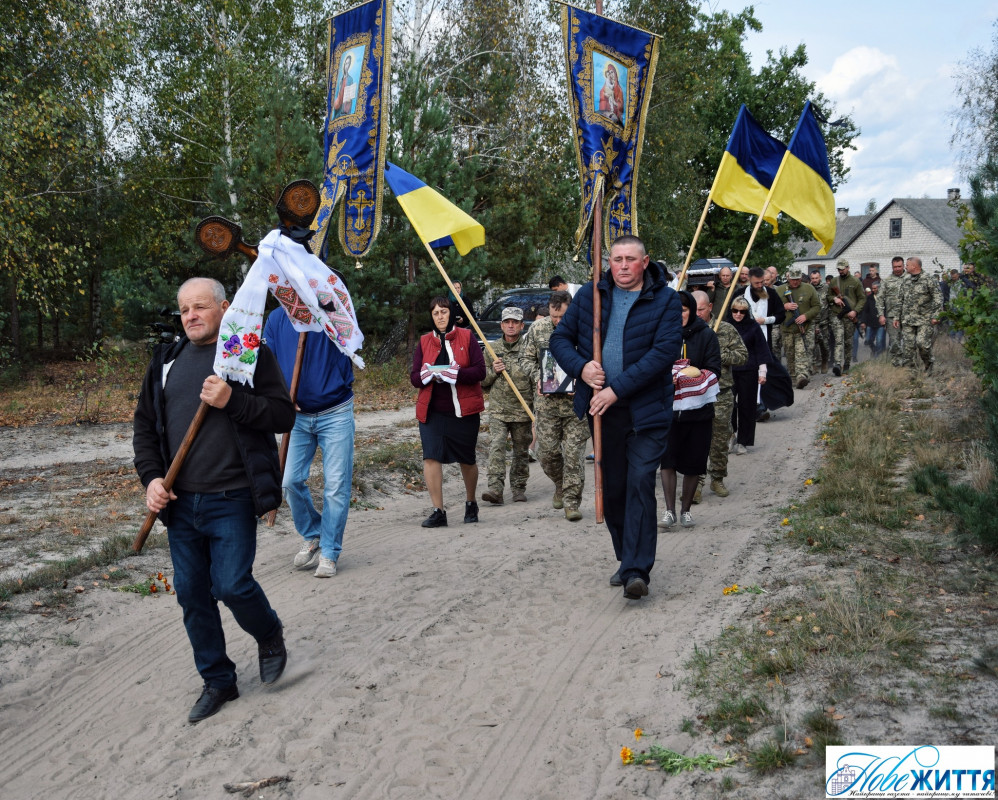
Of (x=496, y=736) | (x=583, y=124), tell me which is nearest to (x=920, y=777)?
(x=496, y=736)

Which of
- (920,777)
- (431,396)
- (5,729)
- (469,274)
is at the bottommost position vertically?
(5,729)

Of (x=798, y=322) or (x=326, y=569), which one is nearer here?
(x=326, y=569)

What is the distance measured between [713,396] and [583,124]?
8.58 ft

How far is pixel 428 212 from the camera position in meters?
9.69

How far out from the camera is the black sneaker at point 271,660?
15.6 ft

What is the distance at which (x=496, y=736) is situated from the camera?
423 cm

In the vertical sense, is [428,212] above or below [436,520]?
above

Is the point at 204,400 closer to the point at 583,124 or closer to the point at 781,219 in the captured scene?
the point at 583,124

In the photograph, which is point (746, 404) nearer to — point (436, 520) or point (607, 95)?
point (436, 520)

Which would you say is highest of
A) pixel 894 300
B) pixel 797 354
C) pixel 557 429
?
pixel 894 300

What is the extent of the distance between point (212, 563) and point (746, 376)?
8.50 metres

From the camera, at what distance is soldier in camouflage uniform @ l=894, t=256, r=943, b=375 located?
15.0 meters

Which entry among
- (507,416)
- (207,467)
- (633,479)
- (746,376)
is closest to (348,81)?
(507,416)

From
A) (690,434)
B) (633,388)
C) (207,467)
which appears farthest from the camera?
(690,434)
